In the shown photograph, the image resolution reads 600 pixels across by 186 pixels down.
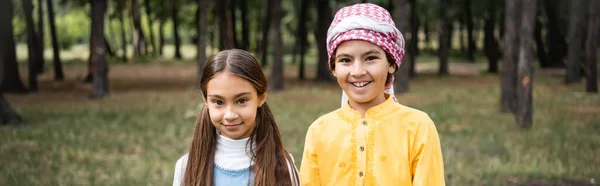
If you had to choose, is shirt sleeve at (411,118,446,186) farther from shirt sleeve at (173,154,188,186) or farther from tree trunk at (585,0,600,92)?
tree trunk at (585,0,600,92)

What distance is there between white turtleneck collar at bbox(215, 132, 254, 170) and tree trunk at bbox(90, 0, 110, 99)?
16583mm

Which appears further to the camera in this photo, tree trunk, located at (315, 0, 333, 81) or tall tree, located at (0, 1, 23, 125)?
tree trunk, located at (315, 0, 333, 81)

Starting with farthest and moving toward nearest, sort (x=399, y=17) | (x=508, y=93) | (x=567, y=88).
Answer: (x=567, y=88) < (x=399, y=17) < (x=508, y=93)

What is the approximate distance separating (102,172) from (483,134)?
6452 millimetres

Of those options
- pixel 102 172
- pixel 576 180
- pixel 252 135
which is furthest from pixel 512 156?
pixel 252 135

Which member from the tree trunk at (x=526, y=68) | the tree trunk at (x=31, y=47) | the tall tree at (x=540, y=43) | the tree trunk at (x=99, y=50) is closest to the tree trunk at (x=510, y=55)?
the tree trunk at (x=526, y=68)

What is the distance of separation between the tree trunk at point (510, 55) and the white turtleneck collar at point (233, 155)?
12.1 meters

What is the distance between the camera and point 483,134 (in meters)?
12.0

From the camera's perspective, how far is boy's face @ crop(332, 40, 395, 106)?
3369 mm

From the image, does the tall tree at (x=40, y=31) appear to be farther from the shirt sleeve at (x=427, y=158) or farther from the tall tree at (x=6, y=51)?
the shirt sleeve at (x=427, y=158)

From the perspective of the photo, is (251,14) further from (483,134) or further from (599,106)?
(483,134)

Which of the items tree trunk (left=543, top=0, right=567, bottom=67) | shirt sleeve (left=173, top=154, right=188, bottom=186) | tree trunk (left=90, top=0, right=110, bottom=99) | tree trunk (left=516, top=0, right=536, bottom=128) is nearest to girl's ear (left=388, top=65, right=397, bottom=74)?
shirt sleeve (left=173, top=154, right=188, bottom=186)

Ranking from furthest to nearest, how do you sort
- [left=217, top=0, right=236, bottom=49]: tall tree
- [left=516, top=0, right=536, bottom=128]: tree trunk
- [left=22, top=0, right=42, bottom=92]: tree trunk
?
[left=217, top=0, right=236, bottom=49]: tall tree → [left=22, top=0, right=42, bottom=92]: tree trunk → [left=516, top=0, right=536, bottom=128]: tree trunk

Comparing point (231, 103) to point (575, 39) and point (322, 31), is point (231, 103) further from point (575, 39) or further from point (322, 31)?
point (322, 31)
